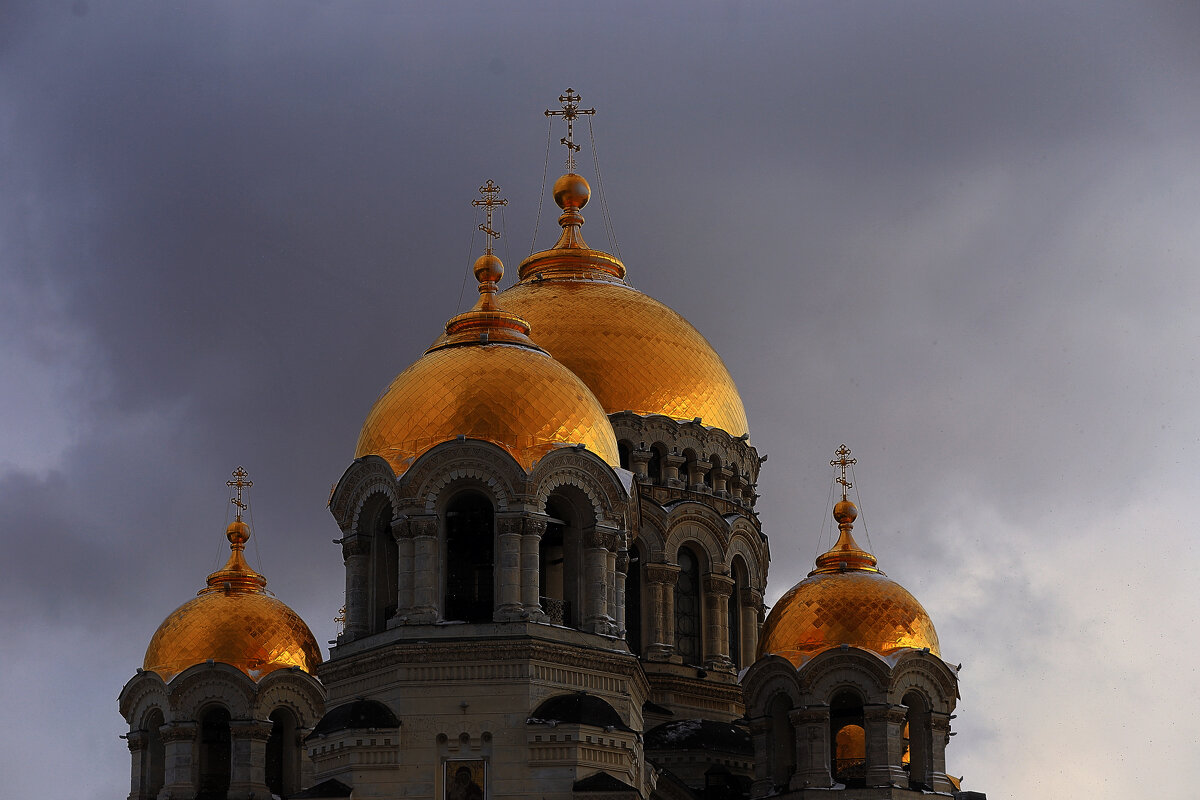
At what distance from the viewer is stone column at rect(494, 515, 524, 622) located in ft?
105

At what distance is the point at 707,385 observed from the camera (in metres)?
41.2

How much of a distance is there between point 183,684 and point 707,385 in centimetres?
998

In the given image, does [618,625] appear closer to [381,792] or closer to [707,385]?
[381,792]

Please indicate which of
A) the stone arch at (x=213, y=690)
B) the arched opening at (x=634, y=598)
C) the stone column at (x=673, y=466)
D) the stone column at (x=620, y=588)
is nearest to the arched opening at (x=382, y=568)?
the stone column at (x=620, y=588)

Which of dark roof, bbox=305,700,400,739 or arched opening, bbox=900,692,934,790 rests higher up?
arched opening, bbox=900,692,934,790

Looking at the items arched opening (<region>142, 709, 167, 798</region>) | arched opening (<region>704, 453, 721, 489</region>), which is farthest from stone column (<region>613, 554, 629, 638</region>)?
arched opening (<region>142, 709, 167, 798</region>)

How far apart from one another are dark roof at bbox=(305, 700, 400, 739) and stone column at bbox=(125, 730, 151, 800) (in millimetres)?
5831

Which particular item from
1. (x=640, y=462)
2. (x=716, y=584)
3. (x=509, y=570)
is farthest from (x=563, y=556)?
(x=716, y=584)

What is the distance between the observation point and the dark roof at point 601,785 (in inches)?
1232

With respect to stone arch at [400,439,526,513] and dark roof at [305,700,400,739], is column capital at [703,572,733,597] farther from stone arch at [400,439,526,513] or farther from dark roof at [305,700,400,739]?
dark roof at [305,700,400,739]

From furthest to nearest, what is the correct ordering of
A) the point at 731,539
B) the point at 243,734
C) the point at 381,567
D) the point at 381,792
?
the point at 731,539 → the point at 243,734 → the point at 381,567 → the point at 381,792

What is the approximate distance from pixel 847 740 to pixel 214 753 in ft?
31.3

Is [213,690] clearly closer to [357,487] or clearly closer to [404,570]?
[357,487]

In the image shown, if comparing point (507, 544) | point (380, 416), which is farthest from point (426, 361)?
point (507, 544)
